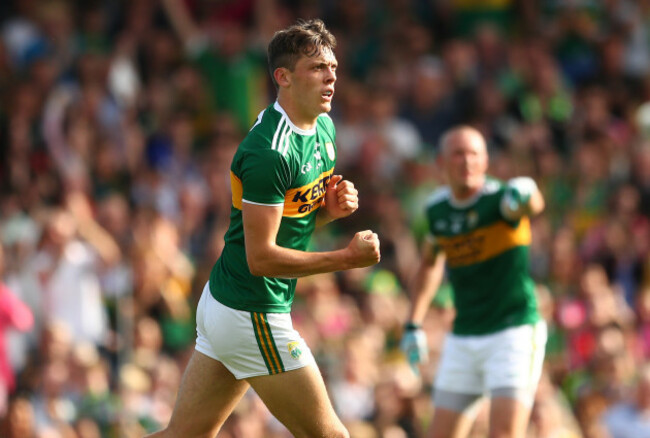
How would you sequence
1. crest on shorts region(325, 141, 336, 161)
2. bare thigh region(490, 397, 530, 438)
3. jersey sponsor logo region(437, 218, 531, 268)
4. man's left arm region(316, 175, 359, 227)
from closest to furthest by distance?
man's left arm region(316, 175, 359, 227)
crest on shorts region(325, 141, 336, 161)
bare thigh region(490, 397, 530, 438)
jersey sponsor logo region(437, 218, 531, 268)

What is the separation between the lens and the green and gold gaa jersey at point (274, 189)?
5445mm

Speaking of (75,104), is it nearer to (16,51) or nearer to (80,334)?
(16,51)

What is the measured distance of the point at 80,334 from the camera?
10781 millimetres

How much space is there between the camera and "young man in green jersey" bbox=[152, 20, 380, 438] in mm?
5445

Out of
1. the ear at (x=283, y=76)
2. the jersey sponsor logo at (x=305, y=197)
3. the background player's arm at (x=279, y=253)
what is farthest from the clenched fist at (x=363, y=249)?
the ear at (x=283, y=76)

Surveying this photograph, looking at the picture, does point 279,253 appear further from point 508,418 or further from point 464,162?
point 464,162

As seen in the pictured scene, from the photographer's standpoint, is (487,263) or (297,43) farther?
(487,263)

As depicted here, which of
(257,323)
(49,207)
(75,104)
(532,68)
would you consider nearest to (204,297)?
(257,323)

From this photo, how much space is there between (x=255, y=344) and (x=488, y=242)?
2.60m

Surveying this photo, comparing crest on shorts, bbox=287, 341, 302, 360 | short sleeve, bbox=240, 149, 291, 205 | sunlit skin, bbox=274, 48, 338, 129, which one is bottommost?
crest on shorts, bbox=287, 341, 302, 360

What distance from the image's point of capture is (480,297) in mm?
7660

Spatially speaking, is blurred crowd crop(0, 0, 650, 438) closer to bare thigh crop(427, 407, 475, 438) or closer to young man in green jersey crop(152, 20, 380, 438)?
bare thigh crop(427, 407, 475, 438)

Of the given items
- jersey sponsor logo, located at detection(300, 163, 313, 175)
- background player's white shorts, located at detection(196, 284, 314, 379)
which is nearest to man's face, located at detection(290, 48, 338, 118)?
jersey sponsor logo, located at detection(300, 163, 313, 175)

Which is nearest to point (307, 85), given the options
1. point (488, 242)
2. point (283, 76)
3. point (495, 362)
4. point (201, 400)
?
point (283, 76)
